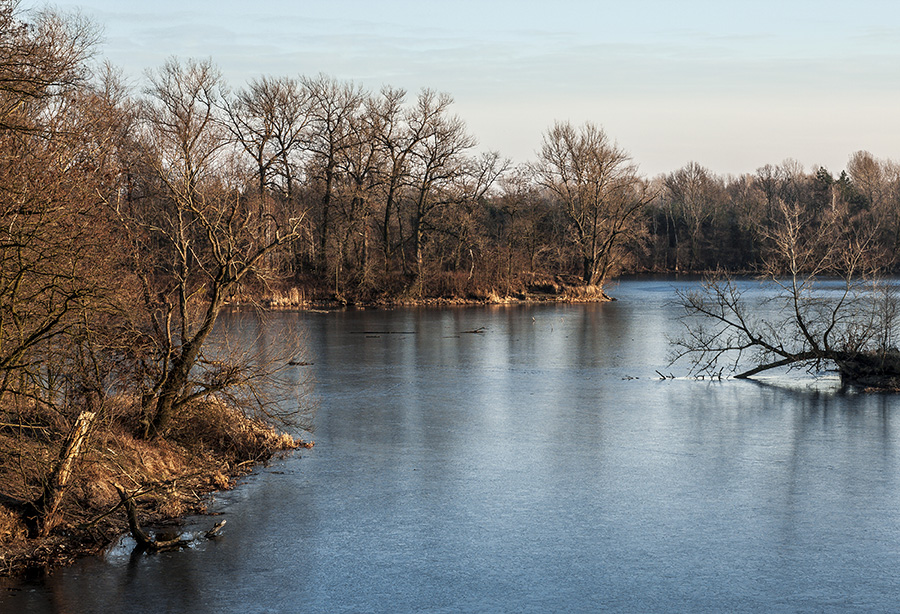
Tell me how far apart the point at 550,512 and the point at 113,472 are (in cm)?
542

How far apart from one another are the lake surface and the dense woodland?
74.8 inches

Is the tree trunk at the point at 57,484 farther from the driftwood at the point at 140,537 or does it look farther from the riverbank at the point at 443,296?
the riverbank at the point at 443,296

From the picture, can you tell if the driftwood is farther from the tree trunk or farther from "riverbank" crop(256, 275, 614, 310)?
"riverbank" crop(256, 275, 614, 310)

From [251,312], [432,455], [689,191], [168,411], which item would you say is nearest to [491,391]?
[432,455]

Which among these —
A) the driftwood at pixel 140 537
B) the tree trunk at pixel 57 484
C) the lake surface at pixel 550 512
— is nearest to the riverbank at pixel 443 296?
the lake surface at pixel 550 512

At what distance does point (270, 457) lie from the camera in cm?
1405

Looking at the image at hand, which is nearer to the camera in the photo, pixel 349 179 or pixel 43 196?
pixel 43 196

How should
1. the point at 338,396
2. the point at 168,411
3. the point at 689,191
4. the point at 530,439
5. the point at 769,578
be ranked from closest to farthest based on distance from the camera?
the point at 769,578, the point at 168,411, the point at 530,439, the point at 338,396, the point at 689,191

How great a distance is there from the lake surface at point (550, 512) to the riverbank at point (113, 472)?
420 mm

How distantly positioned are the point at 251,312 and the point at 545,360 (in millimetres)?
16844

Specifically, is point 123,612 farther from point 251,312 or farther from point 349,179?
point 349,179

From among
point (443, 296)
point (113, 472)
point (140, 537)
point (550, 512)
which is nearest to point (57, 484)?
point (140, 537)

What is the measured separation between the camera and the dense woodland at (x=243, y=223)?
1035 cm

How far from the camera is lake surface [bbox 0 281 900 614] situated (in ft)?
28.1
